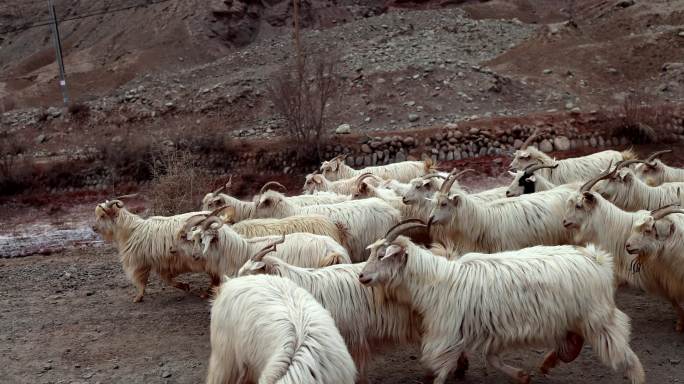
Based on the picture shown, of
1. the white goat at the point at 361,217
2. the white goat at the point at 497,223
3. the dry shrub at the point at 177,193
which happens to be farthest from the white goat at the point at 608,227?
the dry shrub at the point at 177,193

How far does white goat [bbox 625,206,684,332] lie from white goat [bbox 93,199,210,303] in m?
5.19

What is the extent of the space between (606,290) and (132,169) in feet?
48.4

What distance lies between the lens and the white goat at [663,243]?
6.21 metres

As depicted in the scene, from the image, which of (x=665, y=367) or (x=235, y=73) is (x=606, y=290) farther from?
(x=235, y=73)

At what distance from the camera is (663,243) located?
20.5 feet

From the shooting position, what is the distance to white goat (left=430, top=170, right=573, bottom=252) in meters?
7.40

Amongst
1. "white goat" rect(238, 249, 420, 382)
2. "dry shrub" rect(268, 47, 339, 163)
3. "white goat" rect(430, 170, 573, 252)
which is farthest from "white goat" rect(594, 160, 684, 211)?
"dry shrub" rect(268, 47, 339, 163)

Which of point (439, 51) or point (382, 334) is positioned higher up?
point (439, 51)

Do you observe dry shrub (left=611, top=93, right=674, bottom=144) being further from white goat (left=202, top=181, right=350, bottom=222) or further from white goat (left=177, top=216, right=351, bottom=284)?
white goat (left=177, top=216, right=351, bottom=284)

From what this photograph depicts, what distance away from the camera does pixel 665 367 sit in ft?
19.3

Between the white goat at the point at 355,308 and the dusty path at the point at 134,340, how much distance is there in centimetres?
40

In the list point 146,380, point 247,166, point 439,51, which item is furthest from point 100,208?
point 439,51

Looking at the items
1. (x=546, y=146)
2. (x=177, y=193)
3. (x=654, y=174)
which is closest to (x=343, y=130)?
(x=546, y=146)

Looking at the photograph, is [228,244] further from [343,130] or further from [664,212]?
[343,130]
